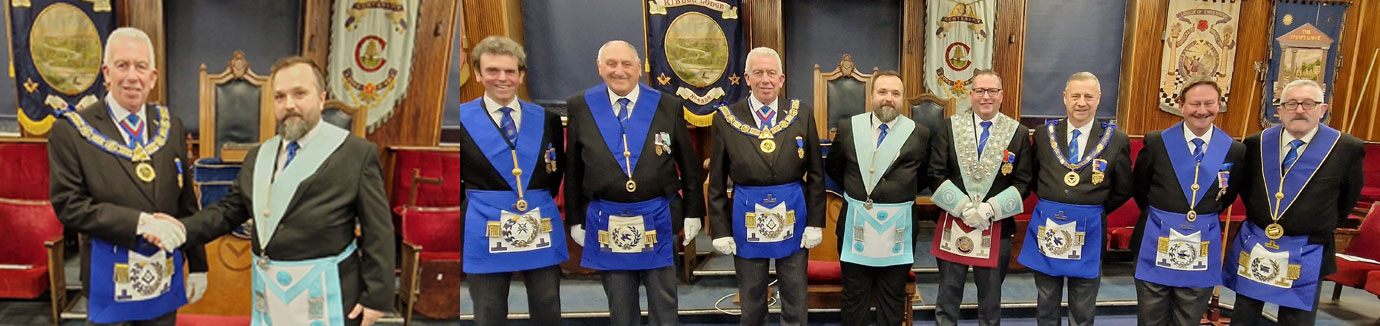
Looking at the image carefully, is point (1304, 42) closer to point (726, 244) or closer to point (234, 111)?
point (726, 244)

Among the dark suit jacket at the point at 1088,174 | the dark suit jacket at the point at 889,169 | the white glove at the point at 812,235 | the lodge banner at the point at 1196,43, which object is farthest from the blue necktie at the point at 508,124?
the lodge banner at the point at 1196,43

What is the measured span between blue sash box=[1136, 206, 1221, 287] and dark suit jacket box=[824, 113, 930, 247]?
95 centimetres

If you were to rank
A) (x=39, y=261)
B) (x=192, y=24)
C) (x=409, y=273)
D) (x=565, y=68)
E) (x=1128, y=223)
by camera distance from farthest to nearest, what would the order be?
(x=565, y=68) → (x=1128, y=223) → (x=39, y=261) → (x=409, y=273) → (x=192, y=24)

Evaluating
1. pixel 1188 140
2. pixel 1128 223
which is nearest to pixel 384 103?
pixel 1188 140

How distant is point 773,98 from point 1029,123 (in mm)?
4250

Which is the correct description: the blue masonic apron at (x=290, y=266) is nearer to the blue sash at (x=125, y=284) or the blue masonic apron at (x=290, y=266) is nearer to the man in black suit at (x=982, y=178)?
the blue sash at (x=125, y=284)

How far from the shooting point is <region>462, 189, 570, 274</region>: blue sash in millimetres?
2498

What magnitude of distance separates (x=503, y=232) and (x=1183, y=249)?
2.63 metres

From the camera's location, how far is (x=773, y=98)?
2.79 meters

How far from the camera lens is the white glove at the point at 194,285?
217cm

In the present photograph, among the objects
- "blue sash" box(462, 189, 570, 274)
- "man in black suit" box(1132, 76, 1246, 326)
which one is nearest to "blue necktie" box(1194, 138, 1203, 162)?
"man in black suit" box(1132, 76, 1246, 326)

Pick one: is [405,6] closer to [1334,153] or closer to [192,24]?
[192,24]

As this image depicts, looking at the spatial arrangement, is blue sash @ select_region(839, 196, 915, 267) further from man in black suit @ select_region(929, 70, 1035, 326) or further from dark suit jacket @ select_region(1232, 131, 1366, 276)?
dark suit jacket @ select_region(1232, 131, 1366, 276)

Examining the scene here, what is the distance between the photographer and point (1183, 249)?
289 cm
